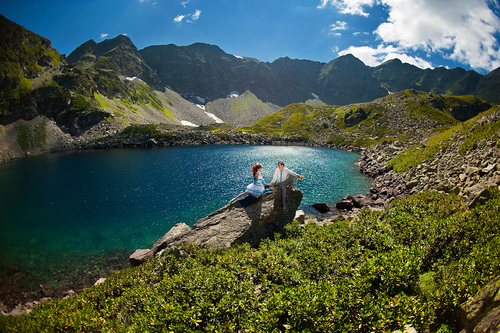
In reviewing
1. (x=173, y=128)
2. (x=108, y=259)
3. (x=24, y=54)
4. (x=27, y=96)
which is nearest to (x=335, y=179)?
(x=108, y=259)

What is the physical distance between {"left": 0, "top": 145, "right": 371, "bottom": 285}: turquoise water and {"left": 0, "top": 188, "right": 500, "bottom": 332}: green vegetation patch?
23.0m

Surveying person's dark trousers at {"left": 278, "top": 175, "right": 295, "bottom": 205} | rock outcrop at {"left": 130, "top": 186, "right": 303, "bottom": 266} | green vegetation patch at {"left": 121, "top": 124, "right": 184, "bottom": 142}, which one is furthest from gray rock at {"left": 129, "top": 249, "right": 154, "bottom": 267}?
green vegetation patch at {"left": 121, "top": 124, "right": 184, "bottom": 142}

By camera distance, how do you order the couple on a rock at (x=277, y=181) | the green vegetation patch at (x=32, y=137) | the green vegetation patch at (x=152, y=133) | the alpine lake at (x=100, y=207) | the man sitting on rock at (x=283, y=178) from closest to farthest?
the couple on a rock at (x=277, y=181), the man sitting on rock at (x=283, y=178), the alpine lake at (x=100, y=207), the green vegetation patch at (x=32, y=137), the green vegetation patch at (x=152, y=133)

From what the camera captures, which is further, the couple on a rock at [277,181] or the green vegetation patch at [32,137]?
the green vegetation patch at [32,137]

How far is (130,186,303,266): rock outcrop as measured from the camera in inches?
716

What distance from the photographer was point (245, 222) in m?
18.8

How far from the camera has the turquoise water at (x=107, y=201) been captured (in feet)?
103

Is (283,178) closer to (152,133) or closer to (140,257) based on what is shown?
(140,257)

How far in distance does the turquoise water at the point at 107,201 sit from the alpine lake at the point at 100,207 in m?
0.14

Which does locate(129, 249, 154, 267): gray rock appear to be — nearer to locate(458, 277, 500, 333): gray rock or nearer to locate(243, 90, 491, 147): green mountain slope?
locate(458, 277, 500, 333): gray rock

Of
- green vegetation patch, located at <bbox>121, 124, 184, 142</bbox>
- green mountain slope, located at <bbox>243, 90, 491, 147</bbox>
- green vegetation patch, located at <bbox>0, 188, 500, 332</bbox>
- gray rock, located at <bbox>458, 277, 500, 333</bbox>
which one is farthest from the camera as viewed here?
green vegetation patch, located at <bbox>121, 124, 184, 142</bbox>

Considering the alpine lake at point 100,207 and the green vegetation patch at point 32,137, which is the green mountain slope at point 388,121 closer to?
the alpine lake at point 100,207

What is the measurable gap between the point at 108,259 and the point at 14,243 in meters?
17.0

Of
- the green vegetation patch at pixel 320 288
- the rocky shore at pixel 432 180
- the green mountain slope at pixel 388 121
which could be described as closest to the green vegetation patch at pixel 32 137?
the green mountain slope at pixel 388 121
